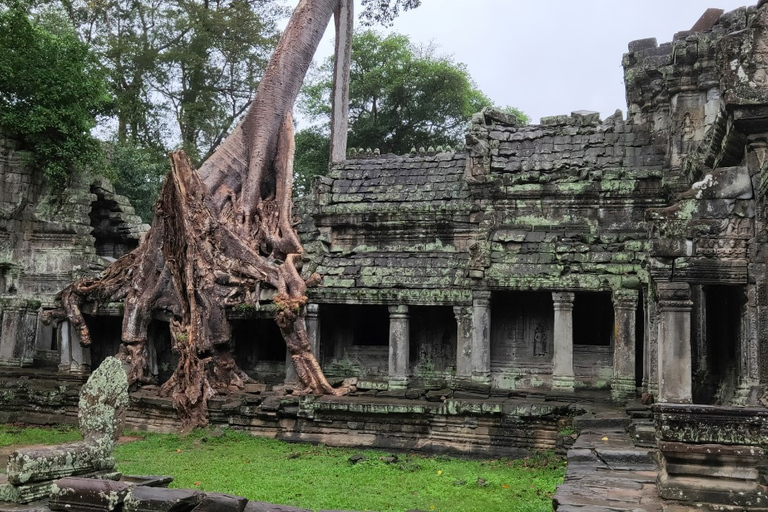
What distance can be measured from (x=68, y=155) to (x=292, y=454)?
1121cm

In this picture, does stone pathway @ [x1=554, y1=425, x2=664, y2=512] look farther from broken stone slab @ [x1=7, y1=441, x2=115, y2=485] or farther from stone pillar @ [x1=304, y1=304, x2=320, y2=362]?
stone pillar @ [x1=304, y1=304, x2=320, y2=362]

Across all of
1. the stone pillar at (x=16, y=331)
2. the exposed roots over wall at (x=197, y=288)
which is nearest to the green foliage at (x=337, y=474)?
the exposed roots over wall at (x=197, y=288)

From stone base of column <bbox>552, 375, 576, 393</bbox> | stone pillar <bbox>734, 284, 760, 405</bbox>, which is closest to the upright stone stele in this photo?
stone pillar <bbox>734, 284, 760, 405</bbox>

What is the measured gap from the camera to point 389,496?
8.30 meters

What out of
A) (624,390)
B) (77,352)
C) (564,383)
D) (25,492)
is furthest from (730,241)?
(77,352)

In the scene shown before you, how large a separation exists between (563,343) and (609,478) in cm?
556

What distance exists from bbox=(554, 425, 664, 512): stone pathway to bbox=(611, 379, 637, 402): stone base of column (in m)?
2.67

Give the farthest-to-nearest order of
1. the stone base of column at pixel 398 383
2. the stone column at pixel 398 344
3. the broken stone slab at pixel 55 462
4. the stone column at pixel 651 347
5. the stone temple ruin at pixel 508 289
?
the stone column at pixel 398 344 < the stone base of column at pixel 398 383 < the stone column at pixel 651 347 < the stone temple ruin at pixel 508 289 < the broken stone slab at pixel 55 462

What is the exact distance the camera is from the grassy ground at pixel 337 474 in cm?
803

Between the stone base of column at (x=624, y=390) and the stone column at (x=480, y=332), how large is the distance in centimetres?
209

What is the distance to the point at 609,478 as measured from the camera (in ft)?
22.8

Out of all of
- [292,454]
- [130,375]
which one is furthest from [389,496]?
[130,375]

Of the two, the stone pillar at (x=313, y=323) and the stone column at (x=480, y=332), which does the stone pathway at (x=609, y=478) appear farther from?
the stone pillar at (x=313, y=323)

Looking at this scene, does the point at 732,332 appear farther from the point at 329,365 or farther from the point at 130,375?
the point at 130,375
